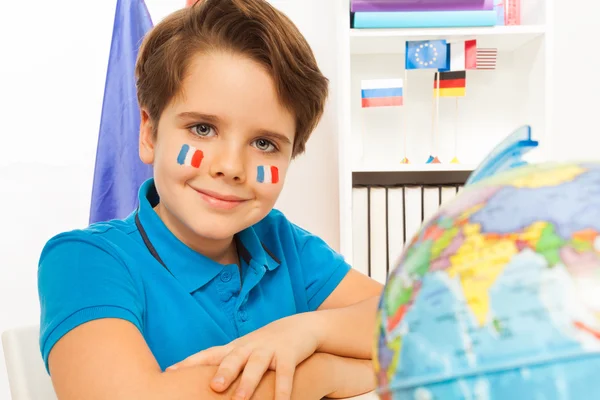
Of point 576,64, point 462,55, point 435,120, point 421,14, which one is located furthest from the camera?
point 576,64

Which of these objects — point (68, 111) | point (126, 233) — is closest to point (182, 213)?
point (126, 233)

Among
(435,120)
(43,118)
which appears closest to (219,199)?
(435,120)

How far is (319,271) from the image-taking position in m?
1.20

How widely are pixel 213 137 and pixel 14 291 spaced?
Result: 1.71 metres

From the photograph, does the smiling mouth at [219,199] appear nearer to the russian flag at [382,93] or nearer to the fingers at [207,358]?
the fingers at [207,358]

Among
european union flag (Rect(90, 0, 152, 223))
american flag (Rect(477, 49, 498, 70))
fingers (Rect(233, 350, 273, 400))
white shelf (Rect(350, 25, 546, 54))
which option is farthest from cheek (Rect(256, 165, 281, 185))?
american flag (Rect(477, 49, 498, 70))

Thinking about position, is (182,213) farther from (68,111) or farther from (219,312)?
(68,111)

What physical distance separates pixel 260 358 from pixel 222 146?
1.14 ft

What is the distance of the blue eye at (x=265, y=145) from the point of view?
1003 mm

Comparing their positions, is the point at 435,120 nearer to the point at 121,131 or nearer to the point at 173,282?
the point at 121,131

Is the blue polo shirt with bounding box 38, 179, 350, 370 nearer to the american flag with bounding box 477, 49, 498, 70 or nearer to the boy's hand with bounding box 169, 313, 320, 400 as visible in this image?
the boy's hand with bounding box 169, 313, 320, 400

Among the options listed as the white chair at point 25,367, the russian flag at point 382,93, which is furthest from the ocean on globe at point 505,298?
the russian flag at point 382,93

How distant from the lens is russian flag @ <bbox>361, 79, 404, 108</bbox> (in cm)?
203

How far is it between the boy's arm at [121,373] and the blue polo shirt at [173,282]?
2cm
